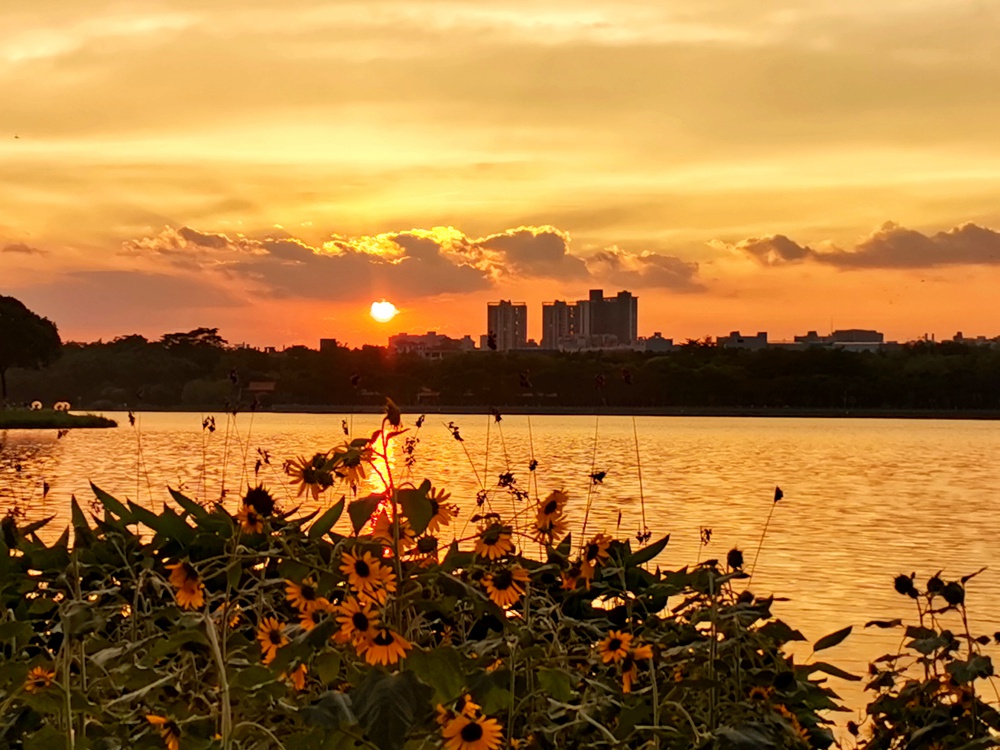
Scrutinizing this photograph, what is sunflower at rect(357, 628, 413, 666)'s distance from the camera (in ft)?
7.68

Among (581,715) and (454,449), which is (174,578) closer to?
(581,715)

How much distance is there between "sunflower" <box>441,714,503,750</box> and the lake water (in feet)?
8.53

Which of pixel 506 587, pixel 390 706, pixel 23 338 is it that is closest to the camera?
pixel 390 706

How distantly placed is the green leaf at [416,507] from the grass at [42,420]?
180 feet

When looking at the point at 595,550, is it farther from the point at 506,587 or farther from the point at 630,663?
the point at 506,587

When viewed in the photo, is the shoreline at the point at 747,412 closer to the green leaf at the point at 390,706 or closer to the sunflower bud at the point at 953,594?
the sunflower bud at the point at 953,594

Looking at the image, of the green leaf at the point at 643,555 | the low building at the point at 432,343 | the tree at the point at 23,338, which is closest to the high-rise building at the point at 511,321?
the low building at the point at 432,343

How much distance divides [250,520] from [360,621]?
75 centimetres

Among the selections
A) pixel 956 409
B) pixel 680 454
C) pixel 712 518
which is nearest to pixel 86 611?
pixel 712 518

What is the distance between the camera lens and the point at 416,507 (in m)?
2.52

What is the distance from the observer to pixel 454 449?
148 ft

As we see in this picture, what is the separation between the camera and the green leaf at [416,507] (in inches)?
98.6

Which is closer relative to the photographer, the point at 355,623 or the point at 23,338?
the point at 355,623

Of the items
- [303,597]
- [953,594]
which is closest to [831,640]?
[953,594]
